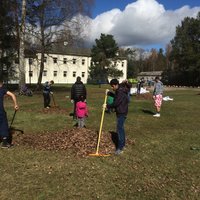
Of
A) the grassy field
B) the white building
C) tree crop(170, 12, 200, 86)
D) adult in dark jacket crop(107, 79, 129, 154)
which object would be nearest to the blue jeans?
adult in dark jacket crop(107, 79, 129, 154)

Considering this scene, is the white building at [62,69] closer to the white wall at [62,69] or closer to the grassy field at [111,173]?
the white wall at [62,69]

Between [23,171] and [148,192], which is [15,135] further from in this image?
[148,192]

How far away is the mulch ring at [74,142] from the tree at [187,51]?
65.1 metres

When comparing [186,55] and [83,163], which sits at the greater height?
[186,55]

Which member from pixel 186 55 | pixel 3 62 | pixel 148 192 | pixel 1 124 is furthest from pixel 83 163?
pixel 186 55

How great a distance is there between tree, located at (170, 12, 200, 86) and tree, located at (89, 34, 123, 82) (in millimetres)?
15067

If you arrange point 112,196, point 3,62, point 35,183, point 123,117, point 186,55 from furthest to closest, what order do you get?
1. point 186,55
2. point 3,62
3. point 123,117
4. point 35,183
5. point 112,196

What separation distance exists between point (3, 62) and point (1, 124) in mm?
36281

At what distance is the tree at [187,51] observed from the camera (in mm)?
72256

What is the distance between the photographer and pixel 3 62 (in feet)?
141

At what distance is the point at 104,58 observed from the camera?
78625mm

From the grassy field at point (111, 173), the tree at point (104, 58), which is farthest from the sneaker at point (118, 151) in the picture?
the tree at point (104, 58)

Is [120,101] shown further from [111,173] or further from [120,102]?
[111,173]

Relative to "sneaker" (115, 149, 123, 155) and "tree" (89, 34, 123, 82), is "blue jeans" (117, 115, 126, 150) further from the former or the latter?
"tree" (89, 34, 123, 82)
